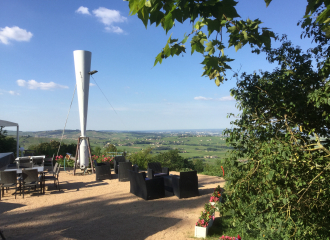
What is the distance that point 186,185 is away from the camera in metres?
6.56

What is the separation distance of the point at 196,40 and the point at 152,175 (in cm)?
614

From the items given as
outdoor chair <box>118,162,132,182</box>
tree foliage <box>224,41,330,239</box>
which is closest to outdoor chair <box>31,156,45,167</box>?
outdoor chair <box>118,162,132,182</box>

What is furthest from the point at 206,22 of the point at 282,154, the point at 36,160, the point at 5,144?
the point at 5,144

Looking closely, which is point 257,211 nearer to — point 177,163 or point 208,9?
point 208,9

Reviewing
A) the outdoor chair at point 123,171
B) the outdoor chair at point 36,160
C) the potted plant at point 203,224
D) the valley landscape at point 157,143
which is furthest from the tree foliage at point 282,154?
the outdoor chair at point 36,160

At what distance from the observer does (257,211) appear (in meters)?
2.21

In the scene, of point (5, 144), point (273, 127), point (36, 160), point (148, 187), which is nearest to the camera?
point (273, 127)

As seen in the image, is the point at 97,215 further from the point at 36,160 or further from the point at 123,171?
the point at 36,160

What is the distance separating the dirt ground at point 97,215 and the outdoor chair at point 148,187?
16 centimetres

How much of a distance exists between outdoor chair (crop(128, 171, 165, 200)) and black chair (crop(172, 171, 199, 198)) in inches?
16.6

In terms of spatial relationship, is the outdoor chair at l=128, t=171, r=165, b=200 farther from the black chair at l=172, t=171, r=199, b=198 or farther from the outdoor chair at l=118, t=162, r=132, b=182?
the outdoor chair at l=118, t=162, r=132, b=182

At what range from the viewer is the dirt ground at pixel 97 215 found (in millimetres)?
4242

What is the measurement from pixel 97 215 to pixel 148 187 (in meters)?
1.61

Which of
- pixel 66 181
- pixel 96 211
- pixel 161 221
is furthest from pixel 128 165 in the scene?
pixel 161 221
